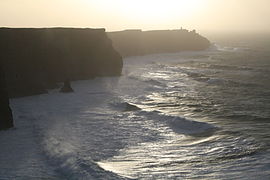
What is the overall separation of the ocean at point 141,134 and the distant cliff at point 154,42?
52129 mm

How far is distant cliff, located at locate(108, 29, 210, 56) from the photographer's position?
9212 centimetres

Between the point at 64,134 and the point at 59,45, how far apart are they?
1011 inches

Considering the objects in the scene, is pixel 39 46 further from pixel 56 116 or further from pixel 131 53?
pixel 131 53

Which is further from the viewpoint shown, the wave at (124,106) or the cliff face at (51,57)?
the cliff face at (51,57)

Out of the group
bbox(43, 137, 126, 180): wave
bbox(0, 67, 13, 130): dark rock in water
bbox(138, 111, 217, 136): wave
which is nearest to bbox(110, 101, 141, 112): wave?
bbox(138, 111, 217, 136): wave

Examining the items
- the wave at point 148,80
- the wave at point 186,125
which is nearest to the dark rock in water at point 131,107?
the wave at point 186,125

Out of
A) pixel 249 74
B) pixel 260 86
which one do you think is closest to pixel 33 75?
pixel 260 86

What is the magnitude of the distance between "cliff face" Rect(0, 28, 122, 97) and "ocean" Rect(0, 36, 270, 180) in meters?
3.09

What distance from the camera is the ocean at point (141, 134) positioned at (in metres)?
17.5

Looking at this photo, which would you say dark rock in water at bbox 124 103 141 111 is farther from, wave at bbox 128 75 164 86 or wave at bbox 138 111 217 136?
wave at bbox 128 75 164 86

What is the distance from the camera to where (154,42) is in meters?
108

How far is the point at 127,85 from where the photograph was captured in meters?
43.7

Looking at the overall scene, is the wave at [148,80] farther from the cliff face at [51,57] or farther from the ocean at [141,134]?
the cliff face at [51,57]

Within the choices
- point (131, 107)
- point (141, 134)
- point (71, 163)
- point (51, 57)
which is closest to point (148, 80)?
point (51, 57)
